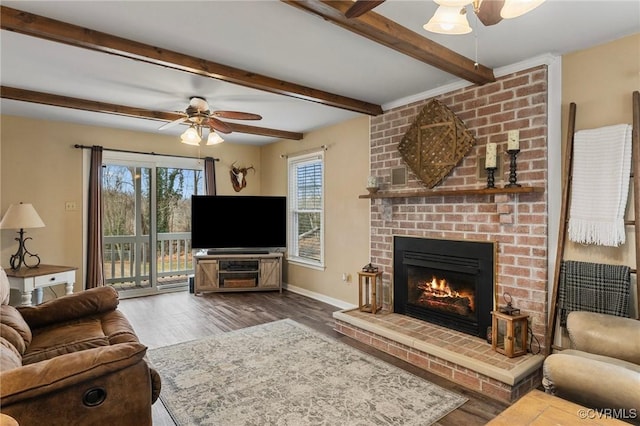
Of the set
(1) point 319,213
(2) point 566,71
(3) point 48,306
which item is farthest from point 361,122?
(3) point 48,306

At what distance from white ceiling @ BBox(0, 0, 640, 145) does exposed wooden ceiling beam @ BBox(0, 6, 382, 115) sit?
0.05 meters

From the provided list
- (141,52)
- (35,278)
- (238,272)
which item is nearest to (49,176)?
(35,278)

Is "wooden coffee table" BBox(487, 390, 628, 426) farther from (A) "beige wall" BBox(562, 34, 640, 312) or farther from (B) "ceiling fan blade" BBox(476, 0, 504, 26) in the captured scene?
(B) "ceiling fan blade" BBox(476, 0, 504, 26)

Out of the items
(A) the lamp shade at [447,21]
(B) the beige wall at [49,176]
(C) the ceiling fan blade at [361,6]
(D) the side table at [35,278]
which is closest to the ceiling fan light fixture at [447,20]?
(A) the lamp shade at [447,21]

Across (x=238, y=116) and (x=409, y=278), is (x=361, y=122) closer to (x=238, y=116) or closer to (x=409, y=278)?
(x=238, y=116)

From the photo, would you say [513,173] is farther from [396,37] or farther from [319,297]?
[319,297]

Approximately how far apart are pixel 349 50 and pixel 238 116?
133cm

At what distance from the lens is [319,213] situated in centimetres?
531

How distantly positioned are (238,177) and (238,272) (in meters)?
1.70

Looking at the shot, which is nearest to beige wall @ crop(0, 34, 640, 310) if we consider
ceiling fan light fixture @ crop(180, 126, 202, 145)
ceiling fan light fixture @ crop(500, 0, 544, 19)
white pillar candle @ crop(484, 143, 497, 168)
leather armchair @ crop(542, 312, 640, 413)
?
white pillar candle @ crop(484, 143, 497, 168)

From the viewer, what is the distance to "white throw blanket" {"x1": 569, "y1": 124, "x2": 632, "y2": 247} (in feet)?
7.86

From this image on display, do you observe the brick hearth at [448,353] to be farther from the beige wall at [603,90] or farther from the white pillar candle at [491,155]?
the white pillar candle at [491,155]

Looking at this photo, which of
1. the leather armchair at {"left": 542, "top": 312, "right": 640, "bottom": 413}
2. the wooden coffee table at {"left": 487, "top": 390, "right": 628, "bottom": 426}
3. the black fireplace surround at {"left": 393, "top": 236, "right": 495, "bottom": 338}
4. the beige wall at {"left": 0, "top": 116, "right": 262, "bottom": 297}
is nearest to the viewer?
the wooden coffee table at {"left": 487, "top": 390, "right": 628, "bottom": 426}

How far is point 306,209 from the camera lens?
557cm
